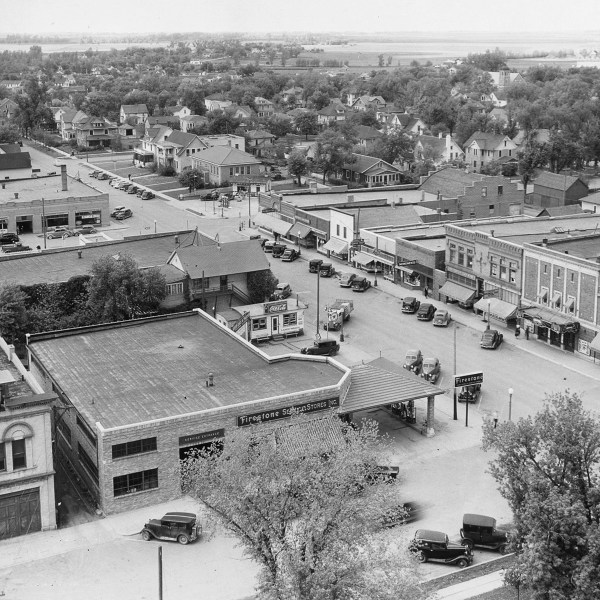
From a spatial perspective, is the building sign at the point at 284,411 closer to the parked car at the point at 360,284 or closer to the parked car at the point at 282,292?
the parked car at the point at 282,292

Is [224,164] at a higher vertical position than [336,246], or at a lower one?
higher

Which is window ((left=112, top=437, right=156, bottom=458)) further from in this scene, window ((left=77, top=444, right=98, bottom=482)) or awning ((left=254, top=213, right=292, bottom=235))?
awning ((left=254, top=213, right=292, bottom=235))

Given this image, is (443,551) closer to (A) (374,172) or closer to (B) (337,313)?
(B) (337,313)

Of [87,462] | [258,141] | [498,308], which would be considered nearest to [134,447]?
[87,462]

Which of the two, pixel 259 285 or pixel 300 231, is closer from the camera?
pixel 259 285

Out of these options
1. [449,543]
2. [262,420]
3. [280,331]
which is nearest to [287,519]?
[449,543]

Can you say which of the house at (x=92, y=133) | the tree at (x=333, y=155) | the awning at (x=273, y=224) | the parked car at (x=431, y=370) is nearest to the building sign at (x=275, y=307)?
the parked car at (x=431, y=370)

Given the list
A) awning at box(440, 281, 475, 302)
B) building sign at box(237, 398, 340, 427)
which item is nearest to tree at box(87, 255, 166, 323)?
building sign at box(237, 398, 340, 427)
